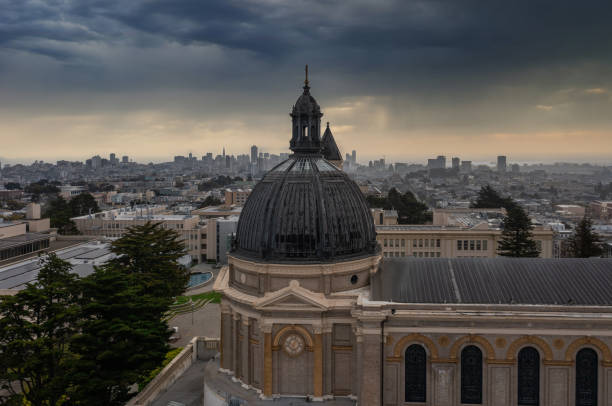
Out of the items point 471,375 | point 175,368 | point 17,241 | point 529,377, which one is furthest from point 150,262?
point 529,377

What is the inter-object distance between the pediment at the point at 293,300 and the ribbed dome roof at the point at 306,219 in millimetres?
2182

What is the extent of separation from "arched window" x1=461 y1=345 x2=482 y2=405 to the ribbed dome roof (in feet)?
29.6

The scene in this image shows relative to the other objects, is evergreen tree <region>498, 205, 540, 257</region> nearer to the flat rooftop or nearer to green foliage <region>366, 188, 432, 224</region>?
the flat rooftop

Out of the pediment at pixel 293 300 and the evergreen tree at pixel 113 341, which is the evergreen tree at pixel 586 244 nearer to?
the pediment at pixel 293 300

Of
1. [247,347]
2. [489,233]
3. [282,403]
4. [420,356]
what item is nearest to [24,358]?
[247,347]

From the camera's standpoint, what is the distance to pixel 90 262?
78.3 m

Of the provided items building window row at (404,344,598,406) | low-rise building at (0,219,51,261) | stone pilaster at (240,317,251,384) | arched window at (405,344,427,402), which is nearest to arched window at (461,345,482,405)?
building window row at (404,344,598,406)

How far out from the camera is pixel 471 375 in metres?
→ 34.2

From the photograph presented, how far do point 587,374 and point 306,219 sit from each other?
19377 millimetres

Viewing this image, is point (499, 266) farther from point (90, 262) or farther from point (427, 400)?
point (90, 262)

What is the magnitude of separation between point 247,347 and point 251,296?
3345mm

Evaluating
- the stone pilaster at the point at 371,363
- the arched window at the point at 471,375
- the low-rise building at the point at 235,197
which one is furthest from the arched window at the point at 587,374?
the low-rise building at the point at 235,197

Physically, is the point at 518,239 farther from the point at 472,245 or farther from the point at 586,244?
the point at 472,245

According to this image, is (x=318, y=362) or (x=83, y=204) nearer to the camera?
(x=318, y=362)
